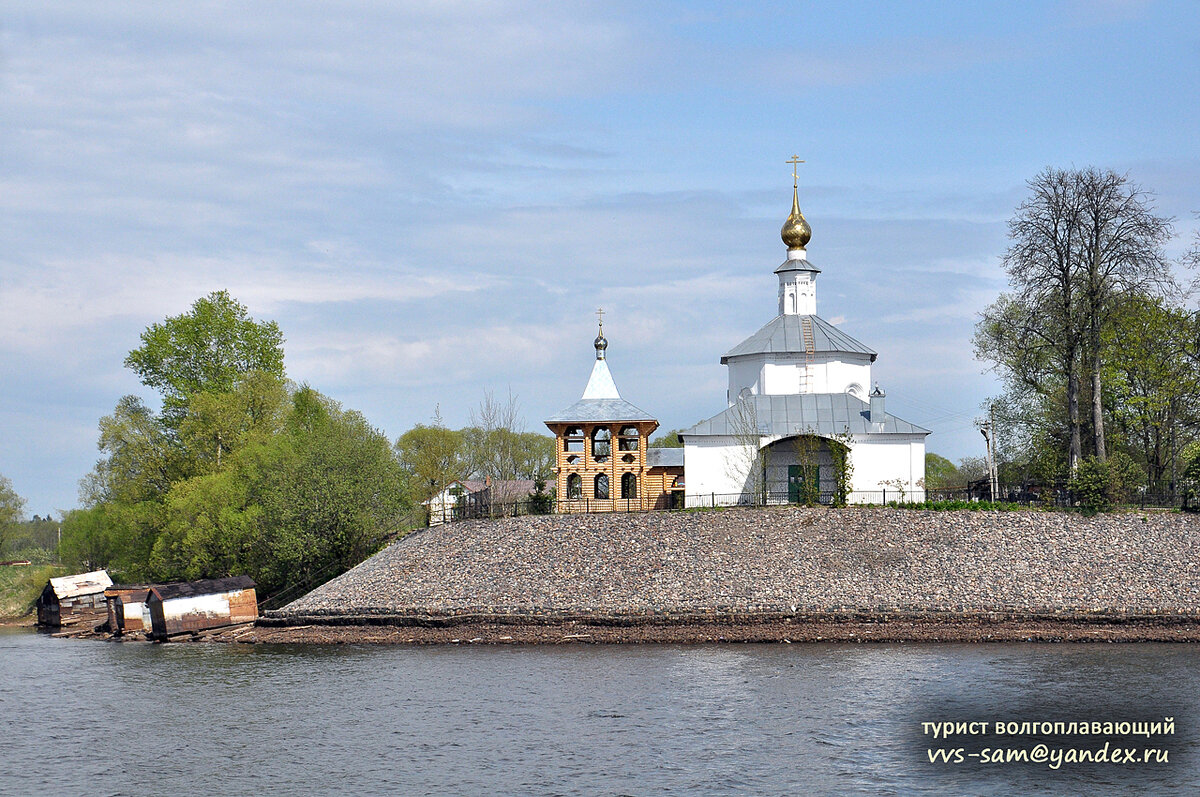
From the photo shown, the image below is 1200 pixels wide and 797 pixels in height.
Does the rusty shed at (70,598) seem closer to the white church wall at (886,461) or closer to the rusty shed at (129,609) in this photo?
the rusty shed at (129,609)

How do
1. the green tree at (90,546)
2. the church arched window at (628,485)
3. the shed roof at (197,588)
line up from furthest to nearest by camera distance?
the green tree at (90,546) → the church arched window at (628,485) → the shed roof at (197,588)

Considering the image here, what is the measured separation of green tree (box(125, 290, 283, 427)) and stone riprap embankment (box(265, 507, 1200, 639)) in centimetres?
2248

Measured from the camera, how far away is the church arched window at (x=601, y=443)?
5053 cm

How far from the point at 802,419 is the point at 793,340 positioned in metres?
5.33

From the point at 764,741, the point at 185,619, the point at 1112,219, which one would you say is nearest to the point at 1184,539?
the point at 1112,219

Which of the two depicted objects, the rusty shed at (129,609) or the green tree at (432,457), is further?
the green tree at (432,457)

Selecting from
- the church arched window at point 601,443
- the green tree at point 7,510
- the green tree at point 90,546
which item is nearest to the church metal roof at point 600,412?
the church arched window at point 601,443

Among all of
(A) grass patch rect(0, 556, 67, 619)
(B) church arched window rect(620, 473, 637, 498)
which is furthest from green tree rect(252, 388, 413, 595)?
(A) grass patch rect(0, 556, 67, 619)

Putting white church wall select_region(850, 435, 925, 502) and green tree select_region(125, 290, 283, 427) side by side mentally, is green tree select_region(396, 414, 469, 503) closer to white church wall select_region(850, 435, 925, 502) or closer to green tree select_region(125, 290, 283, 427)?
green tree select_region(125, 290, 283, 427)

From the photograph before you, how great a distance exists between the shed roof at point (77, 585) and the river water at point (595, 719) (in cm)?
1844

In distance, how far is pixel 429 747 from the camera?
23875 millimetres

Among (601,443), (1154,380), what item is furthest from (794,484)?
(1154,380)

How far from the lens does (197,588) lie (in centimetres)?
4478

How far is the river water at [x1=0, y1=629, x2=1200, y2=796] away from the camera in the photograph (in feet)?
69.1
